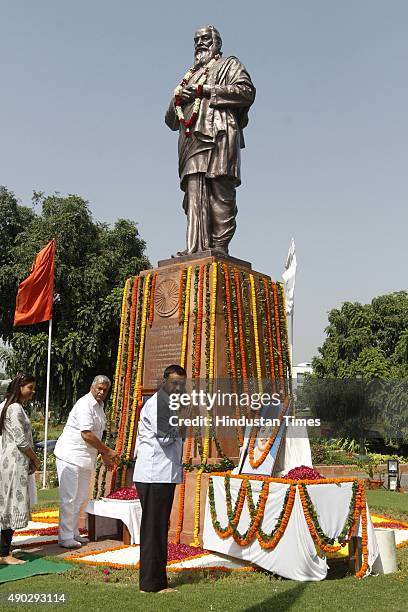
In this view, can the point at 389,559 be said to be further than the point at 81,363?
No

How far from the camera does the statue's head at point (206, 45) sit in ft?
28.0

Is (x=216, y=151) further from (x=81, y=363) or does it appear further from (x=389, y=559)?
(x=81, y=363)

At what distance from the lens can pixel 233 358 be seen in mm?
7340

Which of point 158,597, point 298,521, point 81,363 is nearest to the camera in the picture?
point 158,597

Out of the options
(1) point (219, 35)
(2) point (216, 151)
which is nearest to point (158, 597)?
(2) point (216, 151)

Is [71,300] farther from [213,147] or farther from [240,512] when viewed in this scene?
[240,512]

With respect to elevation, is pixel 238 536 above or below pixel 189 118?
below

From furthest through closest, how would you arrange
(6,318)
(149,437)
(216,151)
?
1. (6,318)
2. (216,151)
3. (149,437)

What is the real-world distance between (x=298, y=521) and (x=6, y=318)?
53.8 ft

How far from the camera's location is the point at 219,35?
866 centimetres

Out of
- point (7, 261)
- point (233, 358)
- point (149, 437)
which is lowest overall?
point (149, 437)

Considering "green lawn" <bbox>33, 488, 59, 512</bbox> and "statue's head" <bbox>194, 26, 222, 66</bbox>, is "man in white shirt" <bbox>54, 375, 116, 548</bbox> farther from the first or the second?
"statue's head" <bbox>194, 26, 222, 66</bbox>

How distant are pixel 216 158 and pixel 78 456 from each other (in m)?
4.10

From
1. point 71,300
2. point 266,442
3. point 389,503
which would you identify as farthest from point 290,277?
point 266,442
